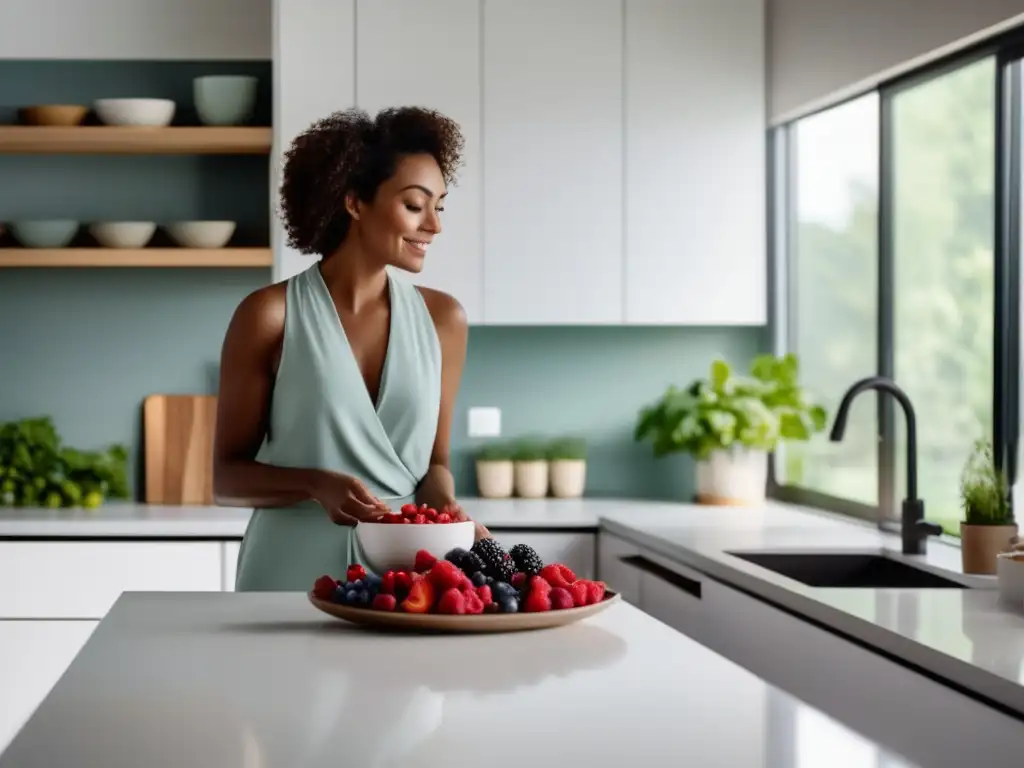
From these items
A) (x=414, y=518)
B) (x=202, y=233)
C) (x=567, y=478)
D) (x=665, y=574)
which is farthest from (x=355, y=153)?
(x=567, y=478)

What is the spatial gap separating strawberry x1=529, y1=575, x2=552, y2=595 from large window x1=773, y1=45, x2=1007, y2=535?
165 cm

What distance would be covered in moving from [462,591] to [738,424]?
255 cm

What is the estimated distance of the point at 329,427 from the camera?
Answer: 91.8 inches

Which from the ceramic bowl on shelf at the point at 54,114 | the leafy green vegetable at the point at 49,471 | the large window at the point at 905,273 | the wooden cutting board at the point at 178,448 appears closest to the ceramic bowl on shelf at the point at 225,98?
the ceramic bowl on shelf at the point at 54,114

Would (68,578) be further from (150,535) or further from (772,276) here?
(772,276)

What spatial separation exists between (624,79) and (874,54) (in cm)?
84

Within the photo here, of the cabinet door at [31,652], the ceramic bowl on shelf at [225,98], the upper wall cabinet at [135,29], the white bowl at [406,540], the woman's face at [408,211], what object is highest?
the upper wall cabinet at [135,29]

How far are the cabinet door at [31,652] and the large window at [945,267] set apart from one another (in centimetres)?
216

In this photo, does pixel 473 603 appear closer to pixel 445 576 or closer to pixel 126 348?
pixel 445 576

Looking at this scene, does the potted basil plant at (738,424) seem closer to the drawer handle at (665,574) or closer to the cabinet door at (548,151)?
the cabinet door at (548,151)

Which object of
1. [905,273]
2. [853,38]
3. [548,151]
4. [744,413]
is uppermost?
[853,38]

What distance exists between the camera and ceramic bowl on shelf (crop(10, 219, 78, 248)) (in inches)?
168

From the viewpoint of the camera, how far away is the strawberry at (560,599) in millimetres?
1775

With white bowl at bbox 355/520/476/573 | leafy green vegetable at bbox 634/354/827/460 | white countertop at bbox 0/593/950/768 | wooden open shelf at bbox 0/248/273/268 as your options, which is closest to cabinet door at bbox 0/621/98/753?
wooden open shelf at bbox 0/248/273/268
